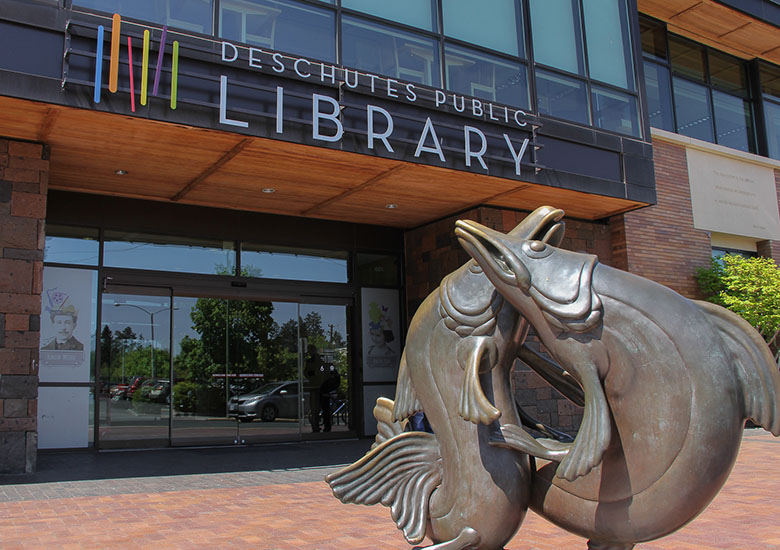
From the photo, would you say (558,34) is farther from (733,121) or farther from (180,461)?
(180,461)

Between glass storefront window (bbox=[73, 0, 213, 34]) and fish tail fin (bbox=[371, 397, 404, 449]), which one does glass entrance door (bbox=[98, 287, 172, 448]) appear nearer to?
glass storefront window (bbox=[73, 0, 213, 34])

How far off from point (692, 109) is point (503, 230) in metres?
7.80

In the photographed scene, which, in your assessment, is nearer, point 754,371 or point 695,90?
point 754,371

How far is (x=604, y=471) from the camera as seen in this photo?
221cm

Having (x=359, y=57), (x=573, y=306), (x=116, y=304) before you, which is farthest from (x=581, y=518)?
(x=116, y=304)

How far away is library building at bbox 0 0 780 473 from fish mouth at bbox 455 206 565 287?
5.57 meters

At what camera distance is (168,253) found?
10.5 m

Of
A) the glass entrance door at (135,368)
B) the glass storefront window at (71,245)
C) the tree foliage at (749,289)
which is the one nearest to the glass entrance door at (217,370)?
the glass entrance door at (135,368)

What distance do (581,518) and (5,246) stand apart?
284 inches

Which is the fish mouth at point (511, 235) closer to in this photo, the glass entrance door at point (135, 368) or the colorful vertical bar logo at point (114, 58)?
the colorful vertical bar logo at point (114, 58)

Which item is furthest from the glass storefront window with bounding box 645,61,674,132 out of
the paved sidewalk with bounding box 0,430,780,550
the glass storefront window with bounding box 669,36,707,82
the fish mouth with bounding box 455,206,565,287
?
the fish mouth with bounding box 455,206,565,287

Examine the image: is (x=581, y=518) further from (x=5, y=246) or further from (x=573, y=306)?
(x=5, y=246)

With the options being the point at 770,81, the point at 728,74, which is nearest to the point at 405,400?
the point at 728,74

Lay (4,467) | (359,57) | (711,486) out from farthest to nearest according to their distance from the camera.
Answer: (359,57), (4,467), (711,486)
